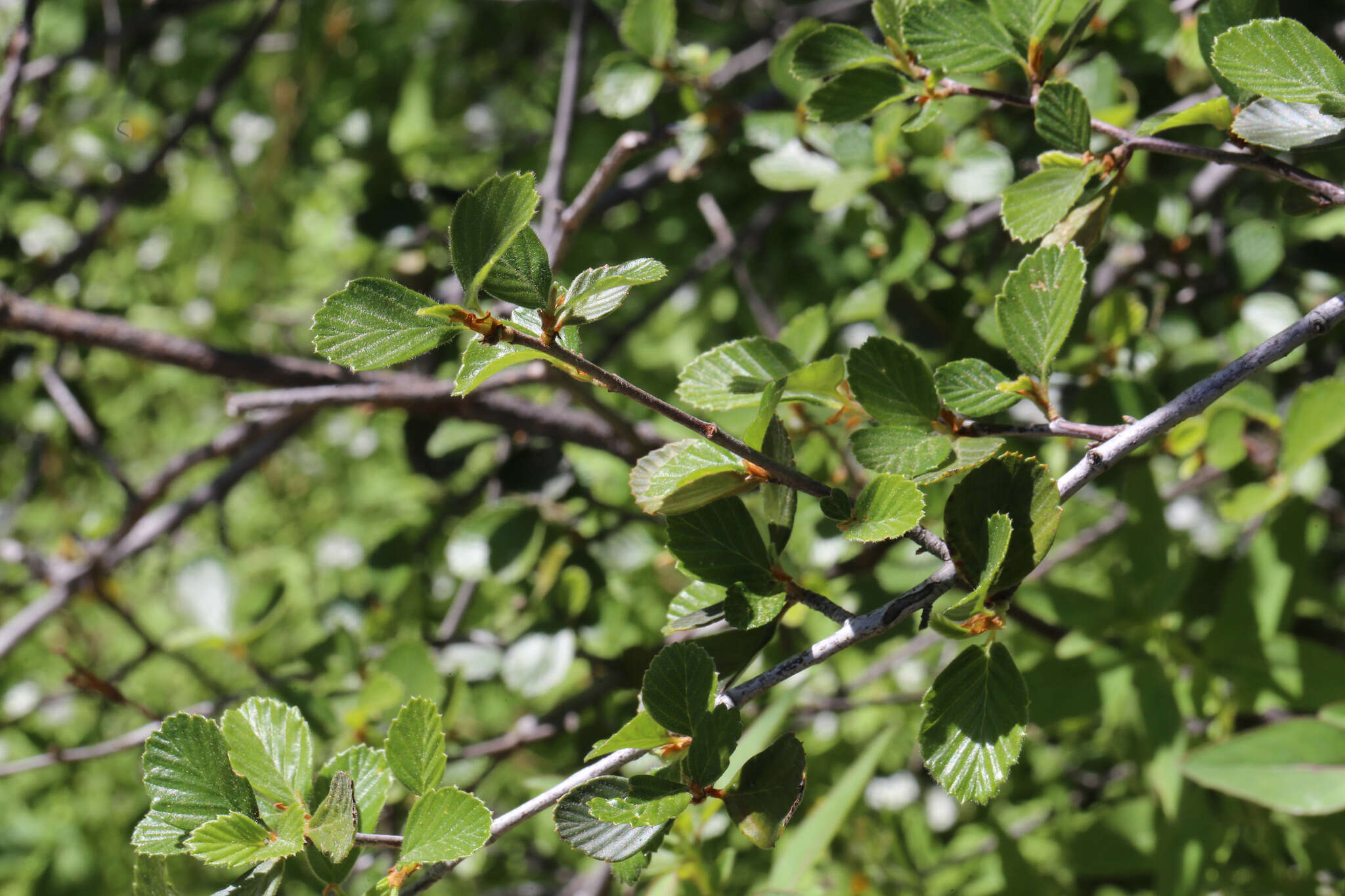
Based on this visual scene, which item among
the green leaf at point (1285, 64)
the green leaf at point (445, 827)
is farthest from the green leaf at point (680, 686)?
the green leaf at point (1285, 64)

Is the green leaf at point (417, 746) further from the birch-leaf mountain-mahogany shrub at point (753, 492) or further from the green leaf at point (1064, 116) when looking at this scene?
the green leaf at point (1064, 116)

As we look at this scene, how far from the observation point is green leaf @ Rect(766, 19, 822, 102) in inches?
36.1

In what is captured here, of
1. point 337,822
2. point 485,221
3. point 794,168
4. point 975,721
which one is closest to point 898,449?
point 975,721

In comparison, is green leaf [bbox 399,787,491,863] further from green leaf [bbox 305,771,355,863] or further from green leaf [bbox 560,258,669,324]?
green leaf [bbox 560,258,669,324]

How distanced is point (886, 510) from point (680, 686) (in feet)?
0.49

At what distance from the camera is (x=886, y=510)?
523 mm

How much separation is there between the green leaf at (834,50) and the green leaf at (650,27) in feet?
0.92

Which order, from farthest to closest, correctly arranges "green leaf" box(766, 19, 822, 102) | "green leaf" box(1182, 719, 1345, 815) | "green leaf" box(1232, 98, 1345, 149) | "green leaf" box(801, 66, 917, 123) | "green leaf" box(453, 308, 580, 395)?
"green leaf" box(766, 19, 822, 102), "green leaf" box(1182, 719, 1345, 815), "green leaf" box(801, 66, 917, 123), "green leaf" box(1232, 98, 1345, 149), "green leaf" box(453, 308, 580, 395)

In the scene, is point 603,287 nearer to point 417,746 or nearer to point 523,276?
point 523,276

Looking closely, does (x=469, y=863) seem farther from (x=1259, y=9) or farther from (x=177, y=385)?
(x=177, y=385)

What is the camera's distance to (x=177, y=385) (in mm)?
2256

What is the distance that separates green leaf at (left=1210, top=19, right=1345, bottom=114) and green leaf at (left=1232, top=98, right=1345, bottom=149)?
0.02 m

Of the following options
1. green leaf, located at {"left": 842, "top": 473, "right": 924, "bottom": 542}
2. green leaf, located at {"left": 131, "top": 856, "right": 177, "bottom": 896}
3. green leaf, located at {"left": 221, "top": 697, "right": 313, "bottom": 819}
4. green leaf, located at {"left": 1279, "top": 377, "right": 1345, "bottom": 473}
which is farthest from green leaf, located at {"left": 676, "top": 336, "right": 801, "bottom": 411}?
green leaf, located at {"left": 1279, "top": 377, "right": 1345, "bottom": 473}

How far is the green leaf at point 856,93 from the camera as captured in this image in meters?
0.67
